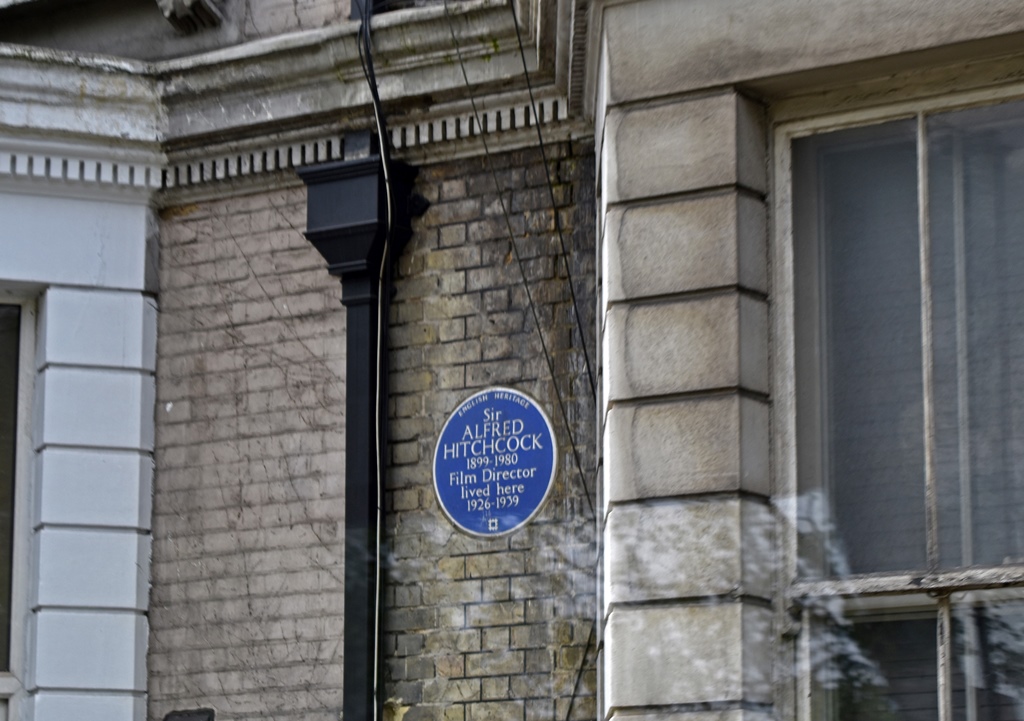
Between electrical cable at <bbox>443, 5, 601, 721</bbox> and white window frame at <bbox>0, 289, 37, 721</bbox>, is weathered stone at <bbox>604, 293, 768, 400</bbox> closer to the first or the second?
electrical cable at <bbox>443, 5, 601, 721</bbox>

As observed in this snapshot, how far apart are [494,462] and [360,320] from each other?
0.86 meters

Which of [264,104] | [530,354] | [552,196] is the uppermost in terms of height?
[264,104]

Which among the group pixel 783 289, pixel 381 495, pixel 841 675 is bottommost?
pixel 841 675

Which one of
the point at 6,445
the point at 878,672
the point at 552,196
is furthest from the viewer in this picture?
the point at 6,445

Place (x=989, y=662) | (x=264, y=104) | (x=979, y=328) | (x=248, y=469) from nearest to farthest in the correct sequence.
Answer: (x=989, y=662), (x=979, y=328), (x=248, y=469), (x=264, y=104)

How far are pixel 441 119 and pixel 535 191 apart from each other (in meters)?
0.52

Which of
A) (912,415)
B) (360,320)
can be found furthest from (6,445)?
(912,415)

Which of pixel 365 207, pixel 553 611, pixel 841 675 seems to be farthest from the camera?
pixel 365 207

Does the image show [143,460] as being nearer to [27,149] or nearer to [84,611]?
[84,611]

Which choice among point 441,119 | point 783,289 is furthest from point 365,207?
point 783,289

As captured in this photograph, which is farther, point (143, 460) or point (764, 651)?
point (143, 460)

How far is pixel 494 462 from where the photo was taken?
7328mm

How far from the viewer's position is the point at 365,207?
763 centimetres

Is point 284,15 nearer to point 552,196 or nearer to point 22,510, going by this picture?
point 552,196
